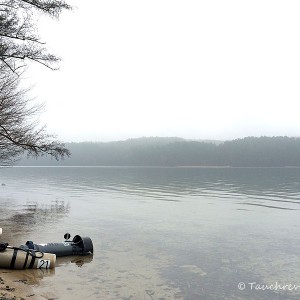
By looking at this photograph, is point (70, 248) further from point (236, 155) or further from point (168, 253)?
point (236, 155)

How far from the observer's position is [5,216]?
2067 cm

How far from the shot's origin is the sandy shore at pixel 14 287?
300 inches

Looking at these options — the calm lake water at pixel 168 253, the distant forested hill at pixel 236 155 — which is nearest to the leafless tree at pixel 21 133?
the calm lake water at pixel 168 253

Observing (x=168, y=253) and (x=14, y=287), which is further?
(x=168, y=253)

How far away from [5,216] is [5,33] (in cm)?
1541

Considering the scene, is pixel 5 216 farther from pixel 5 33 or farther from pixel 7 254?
pixel 5 33

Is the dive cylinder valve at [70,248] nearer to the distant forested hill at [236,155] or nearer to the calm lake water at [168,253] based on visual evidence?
the calm lake water at [168,253]

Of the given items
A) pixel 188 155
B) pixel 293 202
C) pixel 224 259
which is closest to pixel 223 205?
pixel 293 202

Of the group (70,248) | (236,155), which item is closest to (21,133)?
(70,248)

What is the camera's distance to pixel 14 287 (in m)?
8.30

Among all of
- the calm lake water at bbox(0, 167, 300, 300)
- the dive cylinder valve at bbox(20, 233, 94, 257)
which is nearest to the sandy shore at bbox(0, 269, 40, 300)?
the calm lake water at bbox(0, 167, 300, 300)

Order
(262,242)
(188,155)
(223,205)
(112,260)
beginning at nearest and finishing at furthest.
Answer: (112,260)
(262,242)
(223,205)
(188,155)

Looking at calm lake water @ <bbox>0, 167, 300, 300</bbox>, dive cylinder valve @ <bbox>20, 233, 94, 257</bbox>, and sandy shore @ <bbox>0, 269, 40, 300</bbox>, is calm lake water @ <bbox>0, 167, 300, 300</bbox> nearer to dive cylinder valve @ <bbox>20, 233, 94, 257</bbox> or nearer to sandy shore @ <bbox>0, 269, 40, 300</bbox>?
sandy shore @ <bbox>0, 269, 40, 300</bbox>

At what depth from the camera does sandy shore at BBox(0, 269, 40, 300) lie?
762 centimetres
